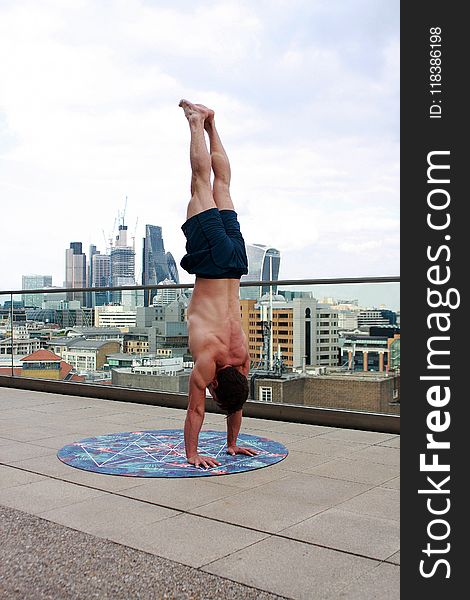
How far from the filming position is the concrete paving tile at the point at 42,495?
12.4 ft

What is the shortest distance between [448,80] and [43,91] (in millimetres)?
16153

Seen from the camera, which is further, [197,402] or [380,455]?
[380,455]

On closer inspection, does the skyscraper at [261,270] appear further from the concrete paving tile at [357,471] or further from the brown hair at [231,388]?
the concrete paving tile at [357,471]

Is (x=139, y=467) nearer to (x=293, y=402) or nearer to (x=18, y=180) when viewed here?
(x=293, y=402)

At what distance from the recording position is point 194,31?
11914 mm

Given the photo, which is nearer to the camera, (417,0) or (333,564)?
(417,0)

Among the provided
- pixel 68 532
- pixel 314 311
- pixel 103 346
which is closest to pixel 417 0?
pixel 68 532

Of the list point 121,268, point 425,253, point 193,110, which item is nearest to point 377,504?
point 425,253

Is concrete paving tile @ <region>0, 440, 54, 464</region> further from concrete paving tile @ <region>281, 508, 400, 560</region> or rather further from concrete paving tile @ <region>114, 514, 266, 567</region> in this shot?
concrete paving tile @ <region>281, 508, 400, 560</region>

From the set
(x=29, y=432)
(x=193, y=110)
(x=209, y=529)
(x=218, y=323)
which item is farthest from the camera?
(x=29, y=432)

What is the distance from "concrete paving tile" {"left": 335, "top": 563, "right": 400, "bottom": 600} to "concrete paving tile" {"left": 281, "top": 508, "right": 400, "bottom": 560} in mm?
157

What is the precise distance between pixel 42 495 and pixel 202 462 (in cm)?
104

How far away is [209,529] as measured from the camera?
3385 mm

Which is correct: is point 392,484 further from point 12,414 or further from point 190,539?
point 12,414
